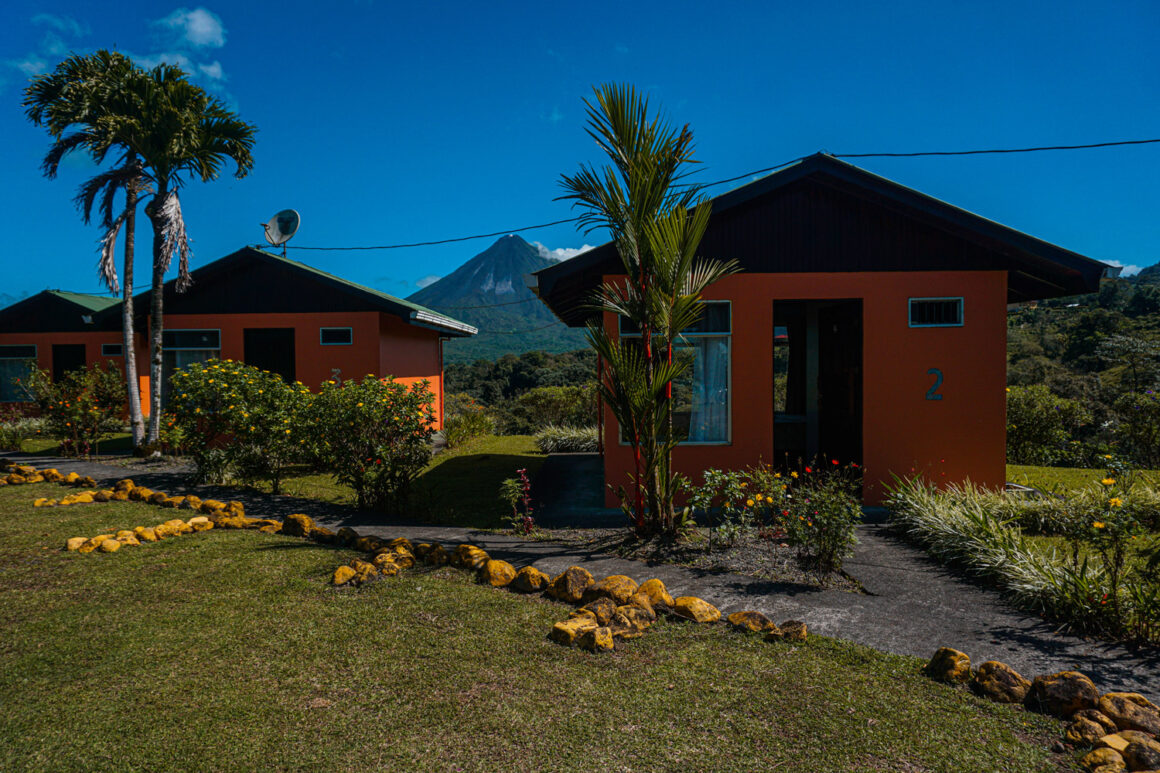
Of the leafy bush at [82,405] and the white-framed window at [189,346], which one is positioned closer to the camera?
the leafy bush at [82,405]

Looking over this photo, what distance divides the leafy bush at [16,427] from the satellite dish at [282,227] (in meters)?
7.09

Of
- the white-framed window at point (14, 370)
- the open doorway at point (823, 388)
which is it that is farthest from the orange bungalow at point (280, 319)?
the open doorway at point (823, 388)

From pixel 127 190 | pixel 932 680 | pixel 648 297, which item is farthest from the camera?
pixel 127 190

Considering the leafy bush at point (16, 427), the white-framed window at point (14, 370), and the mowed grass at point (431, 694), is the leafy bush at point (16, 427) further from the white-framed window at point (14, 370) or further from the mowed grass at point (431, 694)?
the mowed grass at point (431, 694)

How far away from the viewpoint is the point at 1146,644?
360 centimetres

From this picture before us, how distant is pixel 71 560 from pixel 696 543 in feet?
19.1

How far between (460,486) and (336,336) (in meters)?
5.22

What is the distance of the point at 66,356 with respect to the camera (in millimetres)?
15812

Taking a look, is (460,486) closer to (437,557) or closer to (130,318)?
(437,557)

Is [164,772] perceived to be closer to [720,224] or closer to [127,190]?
[720,224]

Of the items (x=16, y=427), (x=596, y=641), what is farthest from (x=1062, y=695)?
(x=16, y=427)

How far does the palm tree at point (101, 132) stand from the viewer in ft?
36.9

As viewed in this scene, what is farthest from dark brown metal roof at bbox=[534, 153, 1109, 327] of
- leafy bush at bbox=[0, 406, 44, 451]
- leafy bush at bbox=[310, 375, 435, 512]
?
leafy bush at bbox=[0, 406, 44, 451]

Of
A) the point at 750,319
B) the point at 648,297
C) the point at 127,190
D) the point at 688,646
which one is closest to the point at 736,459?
the point at 750,319
